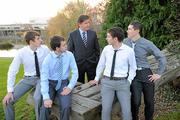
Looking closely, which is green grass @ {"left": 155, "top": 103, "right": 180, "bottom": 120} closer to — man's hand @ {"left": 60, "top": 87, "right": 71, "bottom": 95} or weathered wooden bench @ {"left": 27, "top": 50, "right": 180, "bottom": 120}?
weathered wooden bench @ {"left": 27, "top": 50, "right": 180, "bottom": 120}

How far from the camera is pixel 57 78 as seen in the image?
5418 millimetres

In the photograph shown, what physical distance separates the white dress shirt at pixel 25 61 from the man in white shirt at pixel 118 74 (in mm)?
1311

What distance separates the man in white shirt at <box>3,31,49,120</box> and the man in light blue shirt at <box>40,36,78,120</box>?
1.32 ft

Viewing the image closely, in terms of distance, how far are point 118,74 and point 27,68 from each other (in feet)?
5.59

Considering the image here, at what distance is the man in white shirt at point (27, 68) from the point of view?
18.8 ft

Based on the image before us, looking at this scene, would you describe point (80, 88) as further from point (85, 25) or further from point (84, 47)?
point (85, 25)

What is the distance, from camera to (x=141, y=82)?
533 cm

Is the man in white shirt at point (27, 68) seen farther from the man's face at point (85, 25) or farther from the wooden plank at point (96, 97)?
the wooden plank at point (96, 97)

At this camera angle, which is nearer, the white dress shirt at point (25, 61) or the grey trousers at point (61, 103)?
the grey trousers at point (61, 103)

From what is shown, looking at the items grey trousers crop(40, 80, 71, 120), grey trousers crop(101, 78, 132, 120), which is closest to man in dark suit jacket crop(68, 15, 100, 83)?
grey trousers crop(40, 80, 71, 120)

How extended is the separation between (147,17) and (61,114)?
3.74 meters

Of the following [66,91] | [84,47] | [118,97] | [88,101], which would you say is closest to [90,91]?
[88,101]

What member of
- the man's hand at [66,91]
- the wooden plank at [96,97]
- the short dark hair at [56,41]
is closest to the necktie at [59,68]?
the man's hand at [66,91]

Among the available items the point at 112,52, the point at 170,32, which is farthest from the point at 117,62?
the point at 170,32
